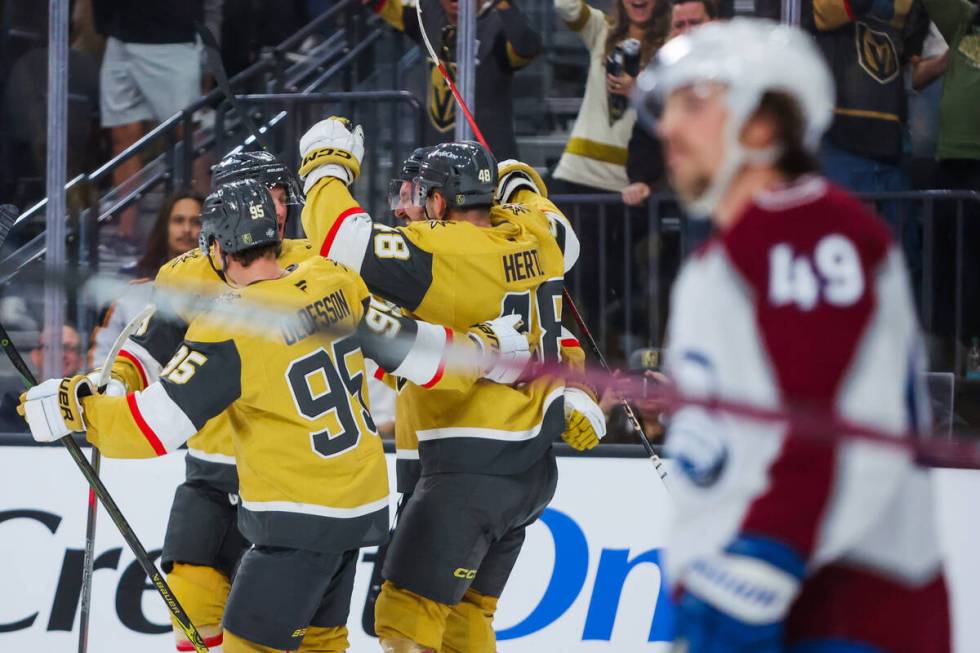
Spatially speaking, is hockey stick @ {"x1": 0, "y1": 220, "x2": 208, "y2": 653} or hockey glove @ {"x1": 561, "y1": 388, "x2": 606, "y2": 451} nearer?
hockey stick @ {"x1": 0, "y1": 220, "x2": 208, "y2": 653}

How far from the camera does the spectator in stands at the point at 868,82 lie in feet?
16.1

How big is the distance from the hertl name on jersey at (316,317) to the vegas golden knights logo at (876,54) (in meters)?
2.47

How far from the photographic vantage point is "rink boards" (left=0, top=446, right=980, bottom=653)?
4.56m

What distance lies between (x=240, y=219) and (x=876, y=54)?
105 inches

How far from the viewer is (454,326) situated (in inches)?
142

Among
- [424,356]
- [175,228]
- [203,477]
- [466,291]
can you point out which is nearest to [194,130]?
[175,228]

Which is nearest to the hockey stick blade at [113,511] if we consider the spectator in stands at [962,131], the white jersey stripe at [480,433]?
the white jersey stripe at [480,433]

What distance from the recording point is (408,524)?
3.62m

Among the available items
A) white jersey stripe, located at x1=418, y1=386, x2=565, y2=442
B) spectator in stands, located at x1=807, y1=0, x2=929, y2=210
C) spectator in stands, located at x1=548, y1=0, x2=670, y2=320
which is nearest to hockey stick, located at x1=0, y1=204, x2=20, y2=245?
white jersey stripe, located at x1=418, y1=386, x2=565, y2=442

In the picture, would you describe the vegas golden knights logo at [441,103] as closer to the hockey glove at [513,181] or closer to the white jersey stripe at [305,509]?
the hockey glove at [513,181]

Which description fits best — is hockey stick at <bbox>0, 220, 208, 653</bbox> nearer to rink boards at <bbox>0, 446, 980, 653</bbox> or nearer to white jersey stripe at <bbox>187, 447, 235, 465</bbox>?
white jersey stripe at <bbox>187, 447, 235, 465</bbox>

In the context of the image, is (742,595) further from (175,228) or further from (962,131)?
(962,131)

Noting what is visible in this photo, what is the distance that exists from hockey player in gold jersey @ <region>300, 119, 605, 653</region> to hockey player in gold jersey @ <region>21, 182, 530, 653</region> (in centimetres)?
19

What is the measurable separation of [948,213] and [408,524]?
237cm
